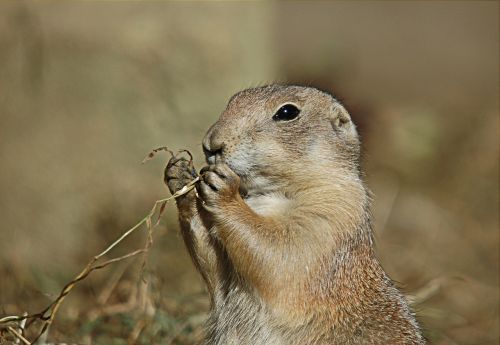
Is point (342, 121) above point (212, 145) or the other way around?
the other way around

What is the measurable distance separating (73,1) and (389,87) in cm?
568

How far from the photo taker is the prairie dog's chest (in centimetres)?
376

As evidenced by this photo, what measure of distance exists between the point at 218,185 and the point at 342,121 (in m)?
0.87

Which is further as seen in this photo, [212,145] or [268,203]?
[268,203]

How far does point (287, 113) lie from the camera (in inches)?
156

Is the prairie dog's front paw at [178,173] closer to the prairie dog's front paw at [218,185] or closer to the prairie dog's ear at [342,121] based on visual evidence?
the prairie dog's front paw at [218,185]

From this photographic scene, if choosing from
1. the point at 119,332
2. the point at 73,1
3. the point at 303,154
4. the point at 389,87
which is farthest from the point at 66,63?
the point at 389,87

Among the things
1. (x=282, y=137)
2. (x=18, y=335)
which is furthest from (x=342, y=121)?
(x=18, y=335)

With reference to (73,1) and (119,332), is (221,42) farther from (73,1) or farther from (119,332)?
(119,332)

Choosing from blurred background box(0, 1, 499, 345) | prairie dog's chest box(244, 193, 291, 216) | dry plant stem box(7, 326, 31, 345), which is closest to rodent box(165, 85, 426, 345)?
prairie dog's chest box(244, 193, 291, 216)

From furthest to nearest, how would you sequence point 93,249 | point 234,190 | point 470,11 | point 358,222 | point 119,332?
point 470,11 < point 93,249 < point 119,332 < point 358,222 < point 234,190

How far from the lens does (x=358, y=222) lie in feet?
12.6

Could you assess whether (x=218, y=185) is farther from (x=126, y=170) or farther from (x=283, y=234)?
(x=126, y=170)

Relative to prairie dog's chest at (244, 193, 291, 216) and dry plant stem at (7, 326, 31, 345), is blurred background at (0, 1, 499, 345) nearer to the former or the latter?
dry plant stem at (7, 326, 31, 345)
